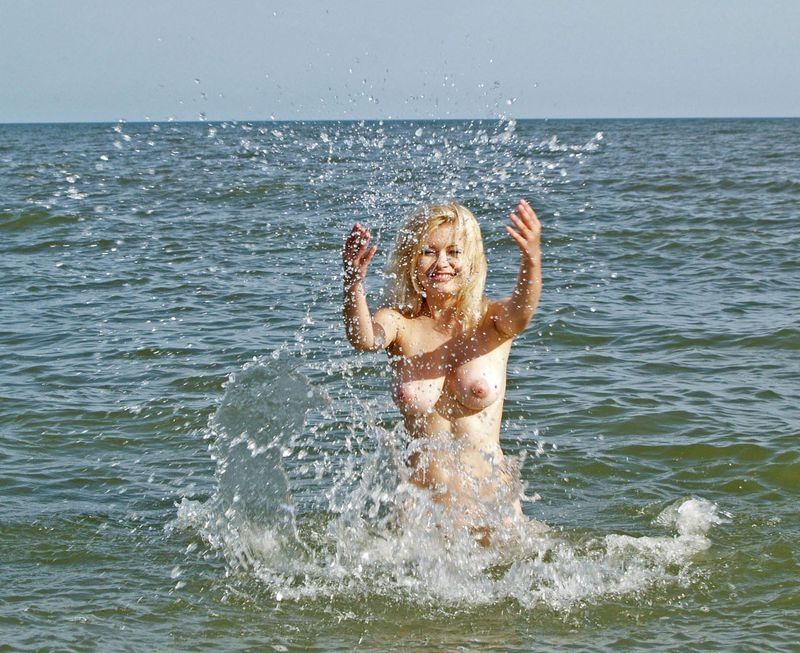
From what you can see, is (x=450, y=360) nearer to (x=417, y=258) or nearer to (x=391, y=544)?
(x=417, y=258)

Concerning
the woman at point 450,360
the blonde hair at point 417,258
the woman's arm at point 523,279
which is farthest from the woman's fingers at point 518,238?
the woman at point 450,360

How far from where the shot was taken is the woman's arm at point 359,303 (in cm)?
471

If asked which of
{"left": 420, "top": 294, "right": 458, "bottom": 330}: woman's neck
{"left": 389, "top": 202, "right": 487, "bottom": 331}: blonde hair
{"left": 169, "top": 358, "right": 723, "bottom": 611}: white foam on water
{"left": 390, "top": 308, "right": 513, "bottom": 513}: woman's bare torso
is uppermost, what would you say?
{"left": 389, "top": 202, "right": 487, "bottom": 331}: blonde hair

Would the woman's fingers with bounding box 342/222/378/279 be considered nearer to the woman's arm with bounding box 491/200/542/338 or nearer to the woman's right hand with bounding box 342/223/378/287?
the woman's right hand with bounding box 342/223/378/287

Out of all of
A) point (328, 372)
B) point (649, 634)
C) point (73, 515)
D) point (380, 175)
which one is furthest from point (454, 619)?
point (380, 175)

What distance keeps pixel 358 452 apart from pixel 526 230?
309 centimetres

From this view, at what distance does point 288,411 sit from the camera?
6523 mm

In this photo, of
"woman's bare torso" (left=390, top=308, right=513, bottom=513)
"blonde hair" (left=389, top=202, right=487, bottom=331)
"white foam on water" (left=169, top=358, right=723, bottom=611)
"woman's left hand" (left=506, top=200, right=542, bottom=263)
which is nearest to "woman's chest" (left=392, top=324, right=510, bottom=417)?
"woman's bare torso" (left=390, top=308, right=513, bottom=513)

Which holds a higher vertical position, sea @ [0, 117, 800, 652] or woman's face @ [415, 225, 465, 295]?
woman's face @ [415, 225, 465, 295]

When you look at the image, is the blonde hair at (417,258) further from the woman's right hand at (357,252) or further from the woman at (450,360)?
the woman's right hand at (357,252)

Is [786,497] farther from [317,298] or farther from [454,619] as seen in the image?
[317,298]

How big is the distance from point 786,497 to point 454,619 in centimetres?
256

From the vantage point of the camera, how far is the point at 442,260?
201 inches

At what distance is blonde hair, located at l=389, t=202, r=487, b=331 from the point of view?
510 cm
